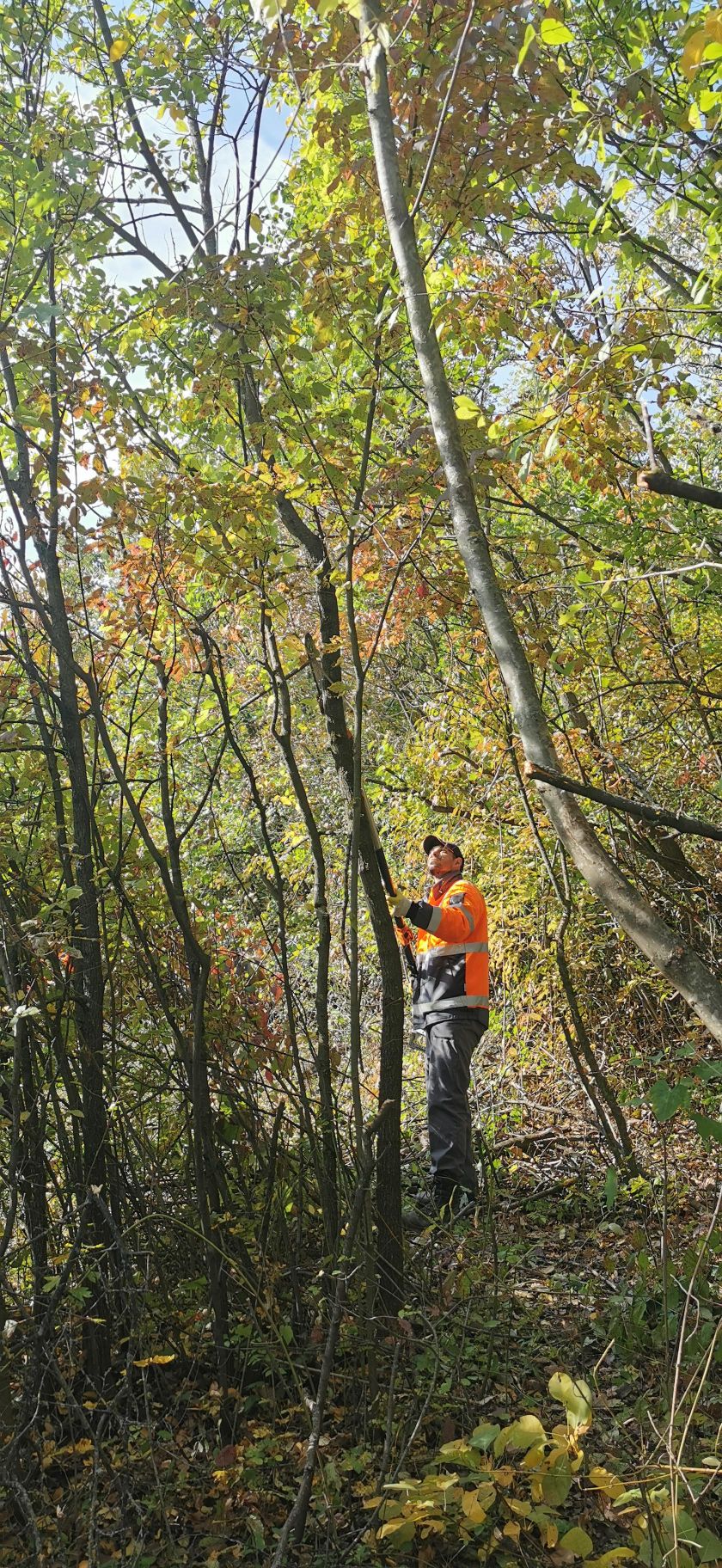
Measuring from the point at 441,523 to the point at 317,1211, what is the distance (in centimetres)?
317

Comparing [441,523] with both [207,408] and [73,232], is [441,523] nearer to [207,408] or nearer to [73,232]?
[207,408]

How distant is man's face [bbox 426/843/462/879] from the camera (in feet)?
19.4

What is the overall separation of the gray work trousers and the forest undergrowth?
0.56 m

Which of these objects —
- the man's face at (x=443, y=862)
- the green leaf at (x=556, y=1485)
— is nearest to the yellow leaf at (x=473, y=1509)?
the green leaf at (x=556, y=1485)

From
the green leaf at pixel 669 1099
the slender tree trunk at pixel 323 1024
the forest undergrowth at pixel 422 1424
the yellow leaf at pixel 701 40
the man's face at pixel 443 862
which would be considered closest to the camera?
the yellow leaf at pixel 701 40

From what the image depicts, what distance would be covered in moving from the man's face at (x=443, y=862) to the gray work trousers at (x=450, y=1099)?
86 cm

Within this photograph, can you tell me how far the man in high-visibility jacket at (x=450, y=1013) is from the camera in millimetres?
5152

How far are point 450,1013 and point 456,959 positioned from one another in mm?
289

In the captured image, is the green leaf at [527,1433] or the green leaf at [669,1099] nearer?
the green leaf at [527,1433]

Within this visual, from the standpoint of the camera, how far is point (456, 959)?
218 inches

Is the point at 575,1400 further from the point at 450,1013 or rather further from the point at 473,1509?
the point at 450,1013

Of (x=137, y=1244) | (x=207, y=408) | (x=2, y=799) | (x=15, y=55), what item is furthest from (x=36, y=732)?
(x=15, y=55)

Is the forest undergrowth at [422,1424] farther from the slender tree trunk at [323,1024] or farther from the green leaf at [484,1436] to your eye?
the slender tree trunk at [323,1024]

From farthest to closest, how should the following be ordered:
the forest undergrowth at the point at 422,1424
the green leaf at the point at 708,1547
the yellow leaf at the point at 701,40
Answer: the forest undergrowth at the point at 422,1424 → the green leaf at the point at 708,1547 → the yellow leaf at the point at 701,40
